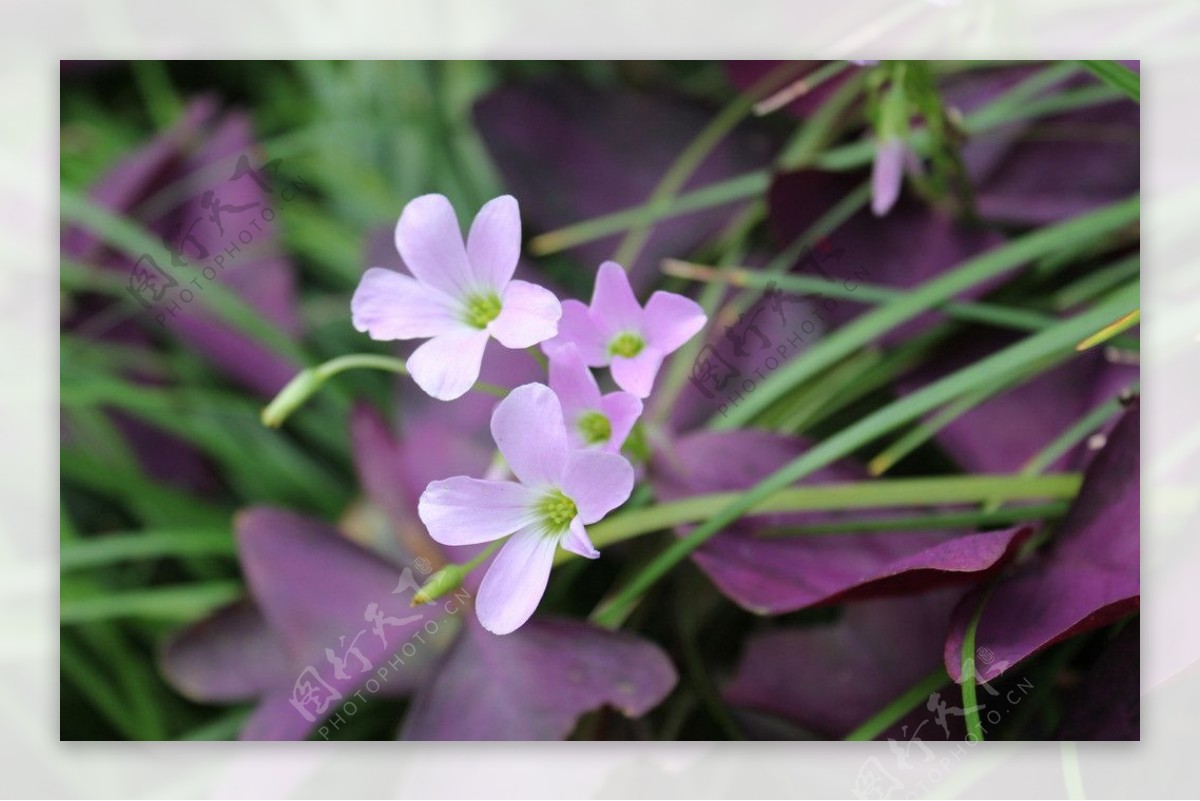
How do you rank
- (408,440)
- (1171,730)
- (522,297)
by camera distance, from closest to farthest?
(522,297)
(1171,730)
(408,440)

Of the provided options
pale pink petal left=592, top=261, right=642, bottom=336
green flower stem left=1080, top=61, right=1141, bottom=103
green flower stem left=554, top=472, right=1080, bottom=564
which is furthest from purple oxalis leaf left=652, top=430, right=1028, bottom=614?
green flower stem left=1080, top=61, right=1141, bottom=103

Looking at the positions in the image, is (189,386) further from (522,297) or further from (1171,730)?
(1171,730)

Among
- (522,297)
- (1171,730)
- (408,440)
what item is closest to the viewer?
(522,297)

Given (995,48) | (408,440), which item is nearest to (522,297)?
(408,440)
